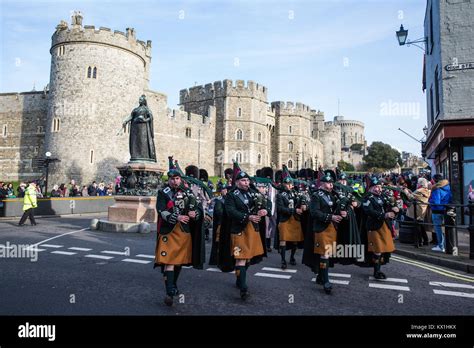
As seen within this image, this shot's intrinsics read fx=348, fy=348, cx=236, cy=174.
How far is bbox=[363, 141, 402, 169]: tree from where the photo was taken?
3282 inches

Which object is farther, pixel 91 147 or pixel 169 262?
pixel 91 147

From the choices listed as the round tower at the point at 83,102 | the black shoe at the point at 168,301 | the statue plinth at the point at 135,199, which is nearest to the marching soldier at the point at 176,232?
the black shoe at the point at 168,301

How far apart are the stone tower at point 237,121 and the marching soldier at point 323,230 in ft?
156

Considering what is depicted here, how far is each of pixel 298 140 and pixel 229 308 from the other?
206ft

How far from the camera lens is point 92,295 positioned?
209 inches

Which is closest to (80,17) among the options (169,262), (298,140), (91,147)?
(91,147)

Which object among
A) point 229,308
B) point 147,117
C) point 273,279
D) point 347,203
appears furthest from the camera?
point 147,117

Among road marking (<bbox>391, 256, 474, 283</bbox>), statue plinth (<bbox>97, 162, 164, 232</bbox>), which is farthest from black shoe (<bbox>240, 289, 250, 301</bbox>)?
statue plinth (<bbox>97, 162, 164, 232</bbox>)

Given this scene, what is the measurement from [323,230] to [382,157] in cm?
8518

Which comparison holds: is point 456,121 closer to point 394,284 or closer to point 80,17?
point 394,284

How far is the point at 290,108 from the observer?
65.7 m

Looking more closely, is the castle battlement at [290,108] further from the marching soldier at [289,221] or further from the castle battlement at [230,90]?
the marching soldier at [289,221]

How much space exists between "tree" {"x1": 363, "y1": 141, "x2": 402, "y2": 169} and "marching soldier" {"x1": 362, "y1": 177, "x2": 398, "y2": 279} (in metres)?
83.3
